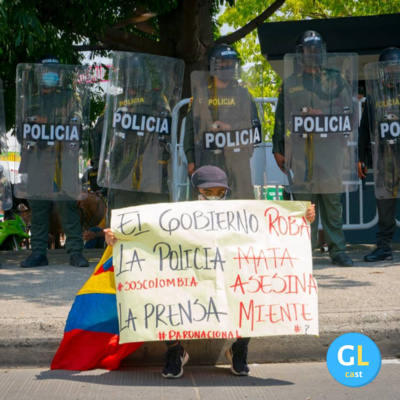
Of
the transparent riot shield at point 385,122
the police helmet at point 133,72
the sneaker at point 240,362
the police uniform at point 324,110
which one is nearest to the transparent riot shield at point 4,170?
the police helmet at point 133,72

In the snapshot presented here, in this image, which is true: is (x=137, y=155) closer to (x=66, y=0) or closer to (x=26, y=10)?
(x=26, y=10)

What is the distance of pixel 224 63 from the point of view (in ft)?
26.4

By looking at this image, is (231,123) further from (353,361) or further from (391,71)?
(353,361)

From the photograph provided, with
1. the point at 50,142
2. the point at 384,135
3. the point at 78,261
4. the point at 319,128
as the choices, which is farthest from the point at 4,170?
the point at 384,135

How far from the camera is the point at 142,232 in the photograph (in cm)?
532

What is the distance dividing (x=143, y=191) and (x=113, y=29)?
503 centimetres

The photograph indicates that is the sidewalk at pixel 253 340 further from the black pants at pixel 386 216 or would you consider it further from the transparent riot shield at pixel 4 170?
the transparent riot shield at pixel 4 170

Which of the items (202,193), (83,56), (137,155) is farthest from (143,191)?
(83,56)

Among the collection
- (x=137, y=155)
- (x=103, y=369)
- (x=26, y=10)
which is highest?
(x=26, y=10)

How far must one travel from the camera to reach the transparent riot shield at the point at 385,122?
335 inches

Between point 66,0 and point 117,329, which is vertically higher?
point 66,0

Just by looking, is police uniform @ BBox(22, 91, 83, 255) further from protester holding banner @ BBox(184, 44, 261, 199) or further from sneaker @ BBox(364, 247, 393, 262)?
sneaker @ BBox(364, 247, 393, 262)

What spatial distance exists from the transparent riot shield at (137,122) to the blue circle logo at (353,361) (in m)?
3.60

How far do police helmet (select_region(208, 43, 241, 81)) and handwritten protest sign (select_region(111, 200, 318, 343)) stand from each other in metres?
2.91
